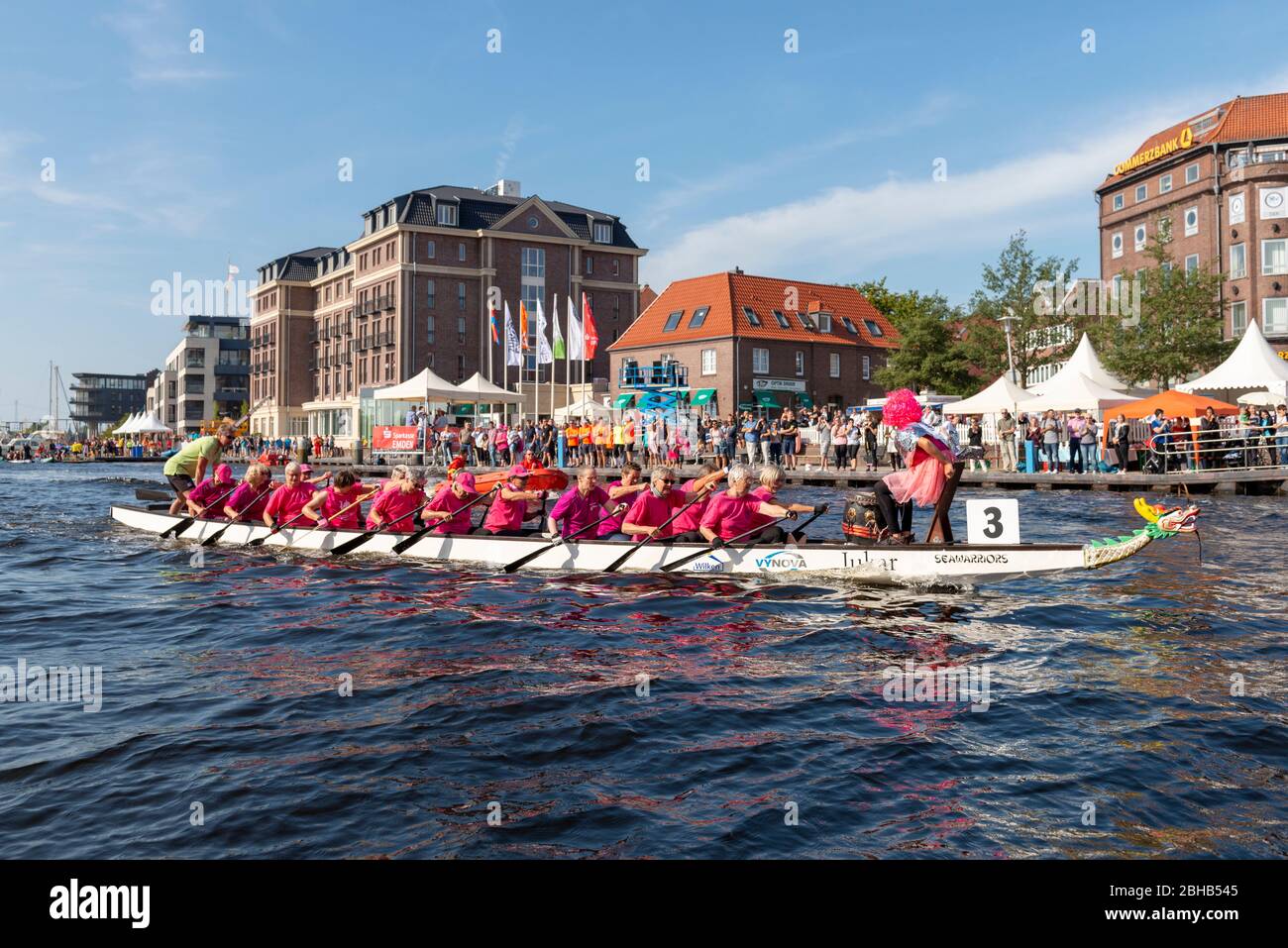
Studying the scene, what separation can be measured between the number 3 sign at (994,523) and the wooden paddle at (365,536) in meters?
8.65

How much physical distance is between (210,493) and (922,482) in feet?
46.0

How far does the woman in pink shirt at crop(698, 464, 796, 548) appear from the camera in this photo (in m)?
13.8

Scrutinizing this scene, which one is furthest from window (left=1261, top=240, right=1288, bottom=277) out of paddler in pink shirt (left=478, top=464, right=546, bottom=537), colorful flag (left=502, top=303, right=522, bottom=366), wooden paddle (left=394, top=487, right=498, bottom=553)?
wooden paddle (left=394, top=487, right=498, bottom=553)

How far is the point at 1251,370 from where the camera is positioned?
30453mm

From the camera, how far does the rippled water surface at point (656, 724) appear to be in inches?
229

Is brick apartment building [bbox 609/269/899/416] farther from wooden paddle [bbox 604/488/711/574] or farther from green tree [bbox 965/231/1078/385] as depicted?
wooden paddle [bbox 604/488/711/574]

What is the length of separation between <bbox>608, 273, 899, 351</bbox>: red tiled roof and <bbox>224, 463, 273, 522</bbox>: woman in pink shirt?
4422cm

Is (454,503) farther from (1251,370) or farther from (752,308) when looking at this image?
(752,308)

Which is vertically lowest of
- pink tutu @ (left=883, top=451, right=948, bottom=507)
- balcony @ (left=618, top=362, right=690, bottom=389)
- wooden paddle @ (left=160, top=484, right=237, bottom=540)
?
wooden paddle @ (left=160, top=484, right=237, bottom=540)

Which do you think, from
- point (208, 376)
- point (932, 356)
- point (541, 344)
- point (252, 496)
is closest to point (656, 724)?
point (252, 496)

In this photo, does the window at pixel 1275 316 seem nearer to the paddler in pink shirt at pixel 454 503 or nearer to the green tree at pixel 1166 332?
the green tree at pixel 1166 332

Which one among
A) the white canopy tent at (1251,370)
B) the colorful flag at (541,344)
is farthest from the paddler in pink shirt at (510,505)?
the colorful flag at (541,344)

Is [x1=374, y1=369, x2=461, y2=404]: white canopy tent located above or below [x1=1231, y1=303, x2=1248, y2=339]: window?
below
